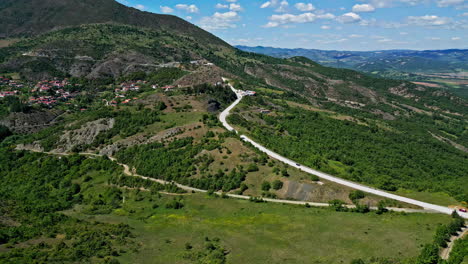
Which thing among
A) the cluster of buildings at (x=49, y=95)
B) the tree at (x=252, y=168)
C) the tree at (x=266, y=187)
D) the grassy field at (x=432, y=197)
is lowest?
the tree at (x=266, y=187)

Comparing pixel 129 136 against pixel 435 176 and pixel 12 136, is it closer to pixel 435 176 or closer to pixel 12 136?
pixel 12 136

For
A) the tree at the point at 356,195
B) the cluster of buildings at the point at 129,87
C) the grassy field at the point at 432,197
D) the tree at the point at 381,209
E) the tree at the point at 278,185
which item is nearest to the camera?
the tree at the point at 381,209

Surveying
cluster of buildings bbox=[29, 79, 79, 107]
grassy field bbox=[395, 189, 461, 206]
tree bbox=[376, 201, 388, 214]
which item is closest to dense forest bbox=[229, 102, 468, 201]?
grassy field bbox=[395, 189, 461, 206]

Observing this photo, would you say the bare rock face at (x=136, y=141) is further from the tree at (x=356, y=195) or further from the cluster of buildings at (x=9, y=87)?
the cluster of buildings at (x=9, y=87)

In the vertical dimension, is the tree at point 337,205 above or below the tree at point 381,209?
below

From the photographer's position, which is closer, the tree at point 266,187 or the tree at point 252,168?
the tree at point 266,187

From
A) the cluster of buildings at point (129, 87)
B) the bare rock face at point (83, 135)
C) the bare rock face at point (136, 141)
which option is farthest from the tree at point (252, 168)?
the cluster of buildings at point (129, 87)
